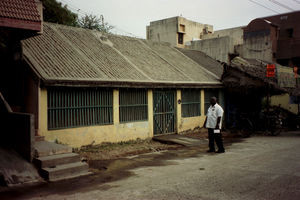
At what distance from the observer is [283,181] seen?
6.72 meters

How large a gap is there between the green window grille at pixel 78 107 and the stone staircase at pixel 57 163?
6.88 feet

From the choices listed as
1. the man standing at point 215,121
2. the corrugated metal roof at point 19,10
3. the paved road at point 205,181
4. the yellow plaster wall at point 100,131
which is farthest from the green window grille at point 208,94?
the corrugated metal roof at point 19,10

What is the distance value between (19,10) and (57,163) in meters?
4.07

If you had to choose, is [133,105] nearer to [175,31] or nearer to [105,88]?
[105,88]

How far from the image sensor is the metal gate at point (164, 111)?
14531 mm

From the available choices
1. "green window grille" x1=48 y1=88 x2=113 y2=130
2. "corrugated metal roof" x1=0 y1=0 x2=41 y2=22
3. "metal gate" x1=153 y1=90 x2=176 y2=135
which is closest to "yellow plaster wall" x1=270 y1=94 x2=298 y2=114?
"metal gate" x1=153 y1=90 x2=176 y2=135

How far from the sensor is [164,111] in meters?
14.9

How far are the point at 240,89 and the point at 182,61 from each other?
4089 millimetres

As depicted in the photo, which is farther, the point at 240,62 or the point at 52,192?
the point at 240,62

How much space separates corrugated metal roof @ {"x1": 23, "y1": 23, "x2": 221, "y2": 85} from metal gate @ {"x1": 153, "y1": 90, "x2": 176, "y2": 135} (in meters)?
0.74

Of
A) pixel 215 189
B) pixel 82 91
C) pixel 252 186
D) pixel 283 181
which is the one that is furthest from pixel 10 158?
pixel 283 181

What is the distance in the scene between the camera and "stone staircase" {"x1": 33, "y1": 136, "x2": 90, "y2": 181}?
760 cm

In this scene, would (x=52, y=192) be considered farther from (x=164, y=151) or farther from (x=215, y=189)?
(x=164, y=151)

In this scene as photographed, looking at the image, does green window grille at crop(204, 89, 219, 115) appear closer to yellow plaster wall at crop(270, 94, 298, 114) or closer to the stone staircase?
yellow plaster wall at crop(270, 94, 298, 114)
